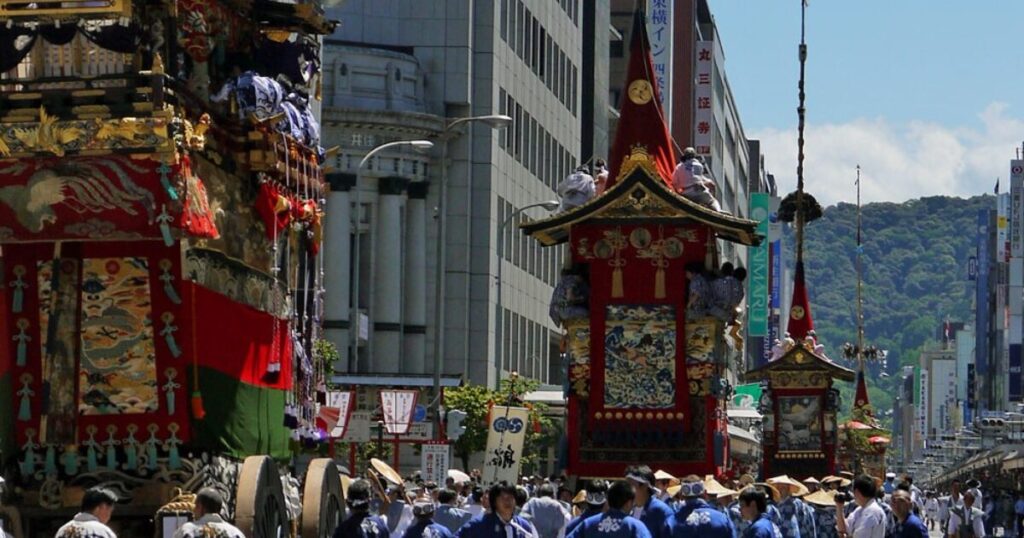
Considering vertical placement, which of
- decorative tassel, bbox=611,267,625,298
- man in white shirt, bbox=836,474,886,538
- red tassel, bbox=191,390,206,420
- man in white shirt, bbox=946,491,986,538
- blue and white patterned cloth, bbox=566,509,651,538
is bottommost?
man in white shirt, bbox=946,491,986,538

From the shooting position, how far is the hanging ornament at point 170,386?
16.9 m

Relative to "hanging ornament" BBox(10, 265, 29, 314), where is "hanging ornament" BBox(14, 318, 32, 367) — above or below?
below

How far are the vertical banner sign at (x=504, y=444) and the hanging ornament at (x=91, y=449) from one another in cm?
1805

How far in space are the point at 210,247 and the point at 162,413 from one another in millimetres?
1322

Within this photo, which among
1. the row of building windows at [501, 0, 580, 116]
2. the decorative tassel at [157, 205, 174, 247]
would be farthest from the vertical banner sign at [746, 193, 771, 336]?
the decorative tassel at [157, 205, 174, 247]

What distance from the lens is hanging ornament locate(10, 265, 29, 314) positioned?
55.3 feet

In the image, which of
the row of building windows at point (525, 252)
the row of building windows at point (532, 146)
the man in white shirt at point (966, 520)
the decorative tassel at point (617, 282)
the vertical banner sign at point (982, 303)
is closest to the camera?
the decorative tassel at point (617, 282)

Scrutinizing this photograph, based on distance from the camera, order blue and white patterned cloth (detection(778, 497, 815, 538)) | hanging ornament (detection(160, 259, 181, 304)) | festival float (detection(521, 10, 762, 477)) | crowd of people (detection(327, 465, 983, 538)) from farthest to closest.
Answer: festival float (detection(521, 10, 762, 477)) < blue and white patterned cloth (detection(778, 497, 815, 538)) < crowd of people (detection(327, 465, 983, 538)) < hanging ornament (detection(160, 259, 181, 304))

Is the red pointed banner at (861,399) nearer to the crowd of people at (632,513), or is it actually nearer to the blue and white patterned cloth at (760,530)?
the crowd of people at (632,513)

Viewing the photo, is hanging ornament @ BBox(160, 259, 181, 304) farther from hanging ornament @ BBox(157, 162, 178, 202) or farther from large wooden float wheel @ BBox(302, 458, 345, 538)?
large wooden float wheel @ BBox(302, 458, 345, 538)

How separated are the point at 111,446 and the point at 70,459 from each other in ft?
1.03

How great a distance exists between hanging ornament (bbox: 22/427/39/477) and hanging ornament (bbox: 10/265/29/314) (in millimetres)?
907

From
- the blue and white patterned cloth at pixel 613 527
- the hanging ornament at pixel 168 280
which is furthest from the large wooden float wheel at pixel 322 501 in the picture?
the blue and white patterned cloth at pixel 613 527

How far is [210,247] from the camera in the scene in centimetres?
1730
